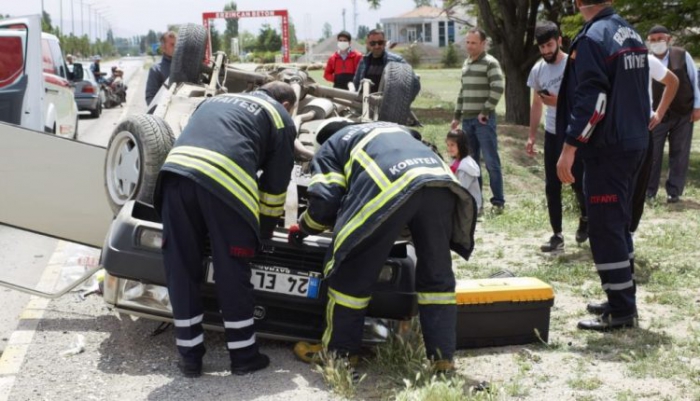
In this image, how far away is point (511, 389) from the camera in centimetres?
444

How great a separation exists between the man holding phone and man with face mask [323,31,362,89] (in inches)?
156

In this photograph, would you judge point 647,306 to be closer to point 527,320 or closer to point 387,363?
point 527,320

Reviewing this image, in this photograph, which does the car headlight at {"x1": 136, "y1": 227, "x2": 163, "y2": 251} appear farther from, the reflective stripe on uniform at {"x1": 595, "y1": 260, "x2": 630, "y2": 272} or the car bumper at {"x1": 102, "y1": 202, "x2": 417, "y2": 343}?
the reflective stripe on uniform at {"x1": 595, "y1": 260, "x2": 630, "y2": 272}

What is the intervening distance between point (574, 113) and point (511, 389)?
1.64 m

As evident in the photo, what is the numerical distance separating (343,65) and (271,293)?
672 cm

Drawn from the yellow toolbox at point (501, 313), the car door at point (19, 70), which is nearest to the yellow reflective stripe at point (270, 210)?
the yellow toolbox at point (501, 313)

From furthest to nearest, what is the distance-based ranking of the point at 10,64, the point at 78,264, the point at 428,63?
the point at 428,63 → the point at 10,64 → the point at 78,264

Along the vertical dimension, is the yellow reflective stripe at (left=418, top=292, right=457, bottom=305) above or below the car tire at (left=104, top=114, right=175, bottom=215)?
below

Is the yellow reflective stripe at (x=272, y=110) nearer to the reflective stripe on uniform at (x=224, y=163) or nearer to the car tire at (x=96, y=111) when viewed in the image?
the reflective stripe on uniform at (x=224, y=163)

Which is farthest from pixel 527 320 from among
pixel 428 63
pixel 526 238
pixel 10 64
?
pixel 428 63

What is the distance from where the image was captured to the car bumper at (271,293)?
4.88 m

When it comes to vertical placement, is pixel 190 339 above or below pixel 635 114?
below

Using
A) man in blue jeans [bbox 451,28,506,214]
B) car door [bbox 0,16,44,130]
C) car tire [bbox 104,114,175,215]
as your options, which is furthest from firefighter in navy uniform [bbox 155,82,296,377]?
car door [bbox 0,16,44,130]

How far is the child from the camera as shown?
7.90 meters
